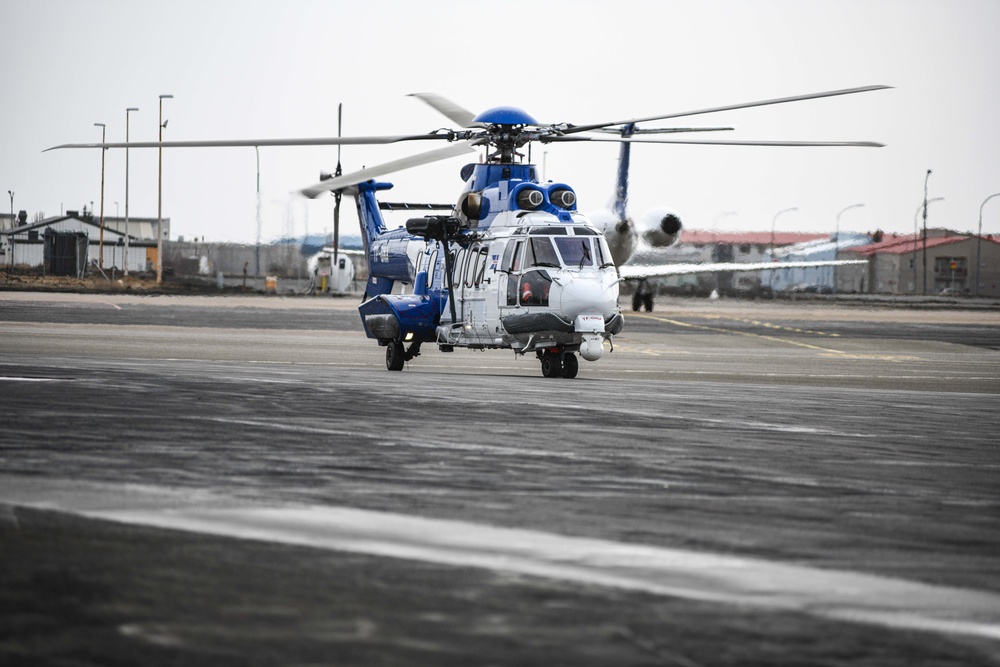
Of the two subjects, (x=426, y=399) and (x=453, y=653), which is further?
(x=426, y=399)

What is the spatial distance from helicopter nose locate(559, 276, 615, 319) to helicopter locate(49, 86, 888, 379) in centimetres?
2

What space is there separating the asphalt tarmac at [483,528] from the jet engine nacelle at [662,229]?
123 feet

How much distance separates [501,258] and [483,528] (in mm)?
18275

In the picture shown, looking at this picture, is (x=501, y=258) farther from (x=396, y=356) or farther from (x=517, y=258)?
(x=396, y=356)

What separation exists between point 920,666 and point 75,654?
7.73 feet

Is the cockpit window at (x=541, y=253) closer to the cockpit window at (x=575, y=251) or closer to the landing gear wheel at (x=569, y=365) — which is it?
the cockpit window at (x=575, y=251)

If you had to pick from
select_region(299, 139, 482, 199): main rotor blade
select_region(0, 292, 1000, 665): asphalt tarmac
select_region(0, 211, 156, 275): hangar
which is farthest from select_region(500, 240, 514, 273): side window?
select_region(0, 211, 156, 275): hangar

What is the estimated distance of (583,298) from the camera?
2302 cm

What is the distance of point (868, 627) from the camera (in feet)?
15.2

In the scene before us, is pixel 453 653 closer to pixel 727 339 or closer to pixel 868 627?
pixel 868 627

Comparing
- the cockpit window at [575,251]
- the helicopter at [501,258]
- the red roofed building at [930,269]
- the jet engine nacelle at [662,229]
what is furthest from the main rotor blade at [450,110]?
the red roofed building at [930,269]

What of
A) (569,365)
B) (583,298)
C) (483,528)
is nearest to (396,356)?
(569,365)

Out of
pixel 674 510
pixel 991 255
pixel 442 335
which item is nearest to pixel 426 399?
pixel 674 510

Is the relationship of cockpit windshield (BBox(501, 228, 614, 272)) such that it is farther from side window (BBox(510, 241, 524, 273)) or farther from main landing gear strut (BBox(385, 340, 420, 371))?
main landing gear strut (BBox(385, 340, 420, 371))
